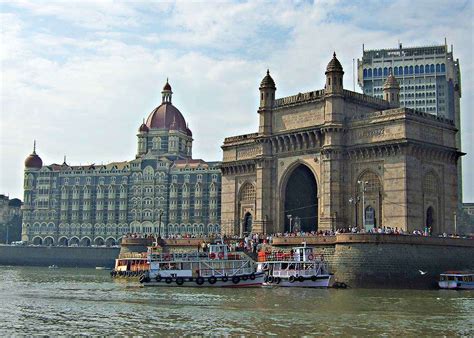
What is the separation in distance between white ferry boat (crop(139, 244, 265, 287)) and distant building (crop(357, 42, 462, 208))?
334 ft

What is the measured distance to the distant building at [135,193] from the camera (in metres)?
147

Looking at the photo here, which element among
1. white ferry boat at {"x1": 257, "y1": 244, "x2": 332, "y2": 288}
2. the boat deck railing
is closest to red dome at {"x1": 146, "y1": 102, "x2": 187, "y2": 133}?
the boat deck railing

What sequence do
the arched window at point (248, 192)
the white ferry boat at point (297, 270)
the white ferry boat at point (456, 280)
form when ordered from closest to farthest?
1. the white ferry boat at point (456, 280)
2. the white ferry boat at point (297, 270)
3. the arched window at point (248, 192)

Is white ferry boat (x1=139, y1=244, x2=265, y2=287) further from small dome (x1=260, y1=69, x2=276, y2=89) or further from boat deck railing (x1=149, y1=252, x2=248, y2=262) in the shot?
small dome (x1=260, y1=69, x2=276, y2=89)

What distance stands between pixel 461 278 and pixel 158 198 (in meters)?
87.0

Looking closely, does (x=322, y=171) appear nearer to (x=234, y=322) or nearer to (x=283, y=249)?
(x=283, y=249)

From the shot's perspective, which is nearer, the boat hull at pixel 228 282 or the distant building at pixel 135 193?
the boat hull at pixel 228 282

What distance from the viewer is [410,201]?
80.1 meters

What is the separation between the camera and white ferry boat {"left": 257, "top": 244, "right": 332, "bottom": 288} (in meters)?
71.8

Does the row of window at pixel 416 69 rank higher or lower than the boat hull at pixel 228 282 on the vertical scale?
higher

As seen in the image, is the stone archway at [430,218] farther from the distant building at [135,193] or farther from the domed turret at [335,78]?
the distant building at [135,193]

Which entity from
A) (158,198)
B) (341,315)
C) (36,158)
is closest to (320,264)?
(341,315)

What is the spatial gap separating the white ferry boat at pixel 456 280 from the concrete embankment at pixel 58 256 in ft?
247

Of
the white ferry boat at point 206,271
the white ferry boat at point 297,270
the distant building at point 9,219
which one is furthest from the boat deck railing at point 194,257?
the distant building at point 9,219
